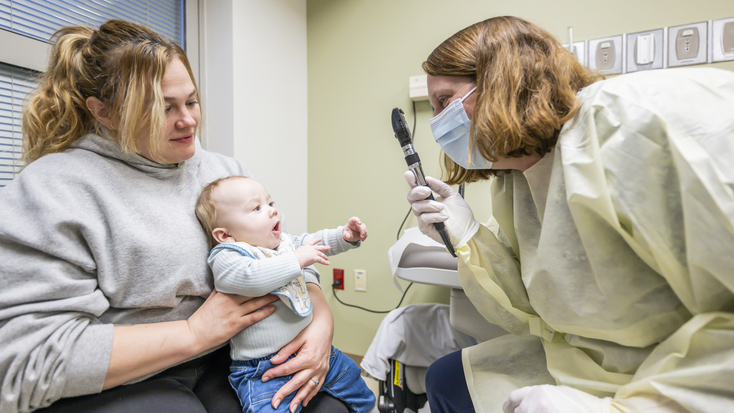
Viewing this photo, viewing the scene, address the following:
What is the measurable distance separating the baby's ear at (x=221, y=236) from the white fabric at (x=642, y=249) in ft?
2.26

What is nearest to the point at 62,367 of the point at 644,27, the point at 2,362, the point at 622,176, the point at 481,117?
the point at 2,362

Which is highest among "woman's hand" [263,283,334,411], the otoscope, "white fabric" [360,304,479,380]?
the otoscope

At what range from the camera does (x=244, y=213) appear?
0.91 m

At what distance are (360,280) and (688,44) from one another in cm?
173

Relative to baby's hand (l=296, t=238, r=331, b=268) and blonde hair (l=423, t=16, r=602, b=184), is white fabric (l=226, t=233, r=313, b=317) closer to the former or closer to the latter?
baby's hand (l=296, t=238, r=331, b=268)

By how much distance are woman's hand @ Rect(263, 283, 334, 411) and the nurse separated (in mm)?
357

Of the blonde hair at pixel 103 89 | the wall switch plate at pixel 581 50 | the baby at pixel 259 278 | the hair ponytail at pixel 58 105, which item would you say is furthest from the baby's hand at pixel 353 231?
the wall switch plate at pixel 581 50

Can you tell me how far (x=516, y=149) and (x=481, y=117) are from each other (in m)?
0.10

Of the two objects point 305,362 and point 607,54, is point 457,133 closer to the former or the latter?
point 305,362

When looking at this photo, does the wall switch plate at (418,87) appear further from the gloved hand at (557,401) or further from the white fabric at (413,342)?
the gloved hand at (557,401)

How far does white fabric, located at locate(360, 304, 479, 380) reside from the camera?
143 cm

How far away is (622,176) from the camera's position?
2.10 feet

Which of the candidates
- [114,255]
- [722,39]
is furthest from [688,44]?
[114,255]

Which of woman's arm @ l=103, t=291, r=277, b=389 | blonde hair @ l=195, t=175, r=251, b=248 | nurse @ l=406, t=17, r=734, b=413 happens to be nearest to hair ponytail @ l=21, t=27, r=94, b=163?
blonde hair @ l=195, t=175, r=251, b=248
